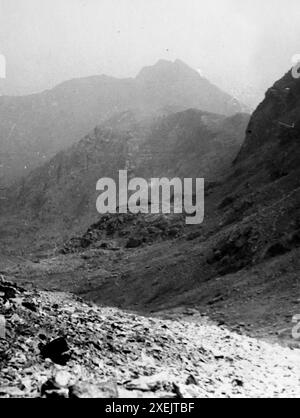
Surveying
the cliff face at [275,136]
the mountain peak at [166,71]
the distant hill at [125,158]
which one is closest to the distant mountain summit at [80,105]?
the mountain peak at [166,71]

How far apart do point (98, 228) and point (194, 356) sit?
38.6 meters

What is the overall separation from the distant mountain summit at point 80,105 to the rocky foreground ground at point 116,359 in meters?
91.7

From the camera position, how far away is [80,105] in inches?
4894

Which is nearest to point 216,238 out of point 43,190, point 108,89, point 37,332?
point 37,332

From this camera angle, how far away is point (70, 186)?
7531cm

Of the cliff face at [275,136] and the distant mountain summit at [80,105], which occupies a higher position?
the distant mountain summit at [80,105]

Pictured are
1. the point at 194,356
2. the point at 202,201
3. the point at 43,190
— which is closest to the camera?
the point at 194,356

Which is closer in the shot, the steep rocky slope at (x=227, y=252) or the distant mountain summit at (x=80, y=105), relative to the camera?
the steep rocky slope at (x=227, y=252)

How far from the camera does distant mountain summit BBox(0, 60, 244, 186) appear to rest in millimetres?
109750

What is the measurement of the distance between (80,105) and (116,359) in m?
119

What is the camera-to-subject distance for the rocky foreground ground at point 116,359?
9.19 m

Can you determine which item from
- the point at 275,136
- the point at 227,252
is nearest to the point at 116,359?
the point at 227,252

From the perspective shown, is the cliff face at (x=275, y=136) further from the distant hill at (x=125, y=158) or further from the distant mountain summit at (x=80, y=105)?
the distant mountain summit at (x=80, y=105)
